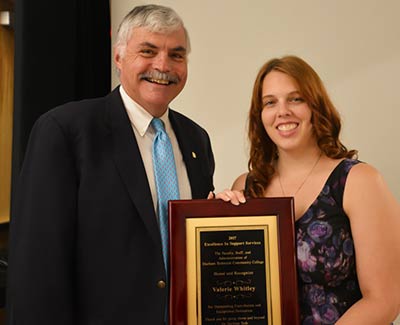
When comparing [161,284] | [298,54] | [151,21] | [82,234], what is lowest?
[161,284]

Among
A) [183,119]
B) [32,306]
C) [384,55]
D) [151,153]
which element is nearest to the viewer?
[32,306]

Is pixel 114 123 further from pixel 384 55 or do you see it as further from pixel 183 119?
pixel 384 55

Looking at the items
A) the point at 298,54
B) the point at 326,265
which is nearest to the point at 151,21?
the point at 326,265

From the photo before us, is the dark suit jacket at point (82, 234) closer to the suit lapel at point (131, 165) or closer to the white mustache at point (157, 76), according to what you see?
the suit lapel at point (131, 165)

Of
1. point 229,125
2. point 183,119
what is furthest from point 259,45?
point 183,119

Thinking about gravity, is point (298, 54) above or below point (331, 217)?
above

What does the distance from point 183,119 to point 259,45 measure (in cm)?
104

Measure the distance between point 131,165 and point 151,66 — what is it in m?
0.37

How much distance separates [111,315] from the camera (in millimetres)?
1391

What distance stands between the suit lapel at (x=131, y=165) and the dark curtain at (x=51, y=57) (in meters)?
0.53

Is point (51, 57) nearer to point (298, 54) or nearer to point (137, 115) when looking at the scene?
point (137, 115)

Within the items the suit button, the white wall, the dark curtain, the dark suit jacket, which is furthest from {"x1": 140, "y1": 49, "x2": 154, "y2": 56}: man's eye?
the white wall

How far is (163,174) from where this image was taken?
1.55m

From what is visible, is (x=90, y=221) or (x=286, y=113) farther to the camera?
(x=286, y=113)
